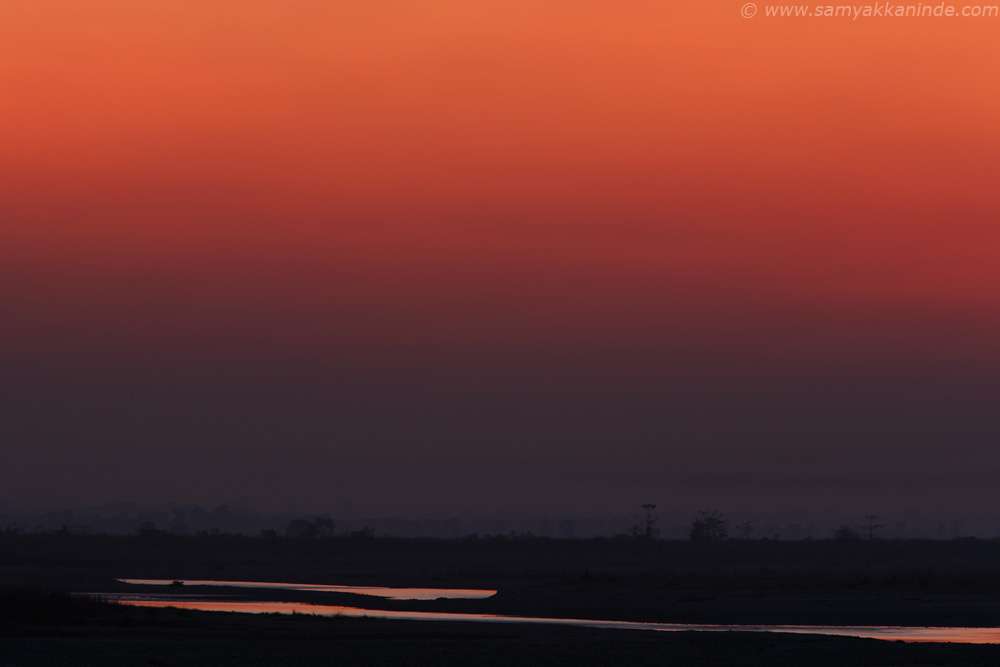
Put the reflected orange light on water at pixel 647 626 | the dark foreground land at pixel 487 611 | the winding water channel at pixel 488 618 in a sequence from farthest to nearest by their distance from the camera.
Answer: the winding water channel at pixel 488 618 < the reflected orange light on water at pixel 647 626 < the dark foreground land at pixel 487 611

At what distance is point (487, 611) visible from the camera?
6350 centimetres

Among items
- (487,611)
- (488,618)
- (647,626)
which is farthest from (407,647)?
(487,611)

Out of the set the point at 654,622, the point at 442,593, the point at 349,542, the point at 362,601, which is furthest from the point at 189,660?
the point at 349,542

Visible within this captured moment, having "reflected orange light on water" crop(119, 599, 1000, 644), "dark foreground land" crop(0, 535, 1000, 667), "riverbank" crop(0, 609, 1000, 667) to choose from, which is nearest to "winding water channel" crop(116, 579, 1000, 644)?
"reflected orange light on water" crop(119, 599, 1000, 644)

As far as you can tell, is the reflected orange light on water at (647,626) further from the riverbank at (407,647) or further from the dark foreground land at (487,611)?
the riverbank at (407,647)

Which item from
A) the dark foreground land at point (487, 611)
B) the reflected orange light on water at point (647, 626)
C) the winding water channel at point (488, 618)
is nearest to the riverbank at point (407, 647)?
the dark foreground land at point (487, 611)

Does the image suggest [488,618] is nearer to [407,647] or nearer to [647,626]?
[647,626]

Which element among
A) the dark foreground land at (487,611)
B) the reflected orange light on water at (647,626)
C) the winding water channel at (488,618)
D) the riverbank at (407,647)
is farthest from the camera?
the winding water channel at (488,618)

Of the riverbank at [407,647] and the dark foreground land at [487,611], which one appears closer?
the riverbank at [407,647]

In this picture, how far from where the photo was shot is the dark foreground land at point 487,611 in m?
37.2

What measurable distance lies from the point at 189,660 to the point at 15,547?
114005 millimetres

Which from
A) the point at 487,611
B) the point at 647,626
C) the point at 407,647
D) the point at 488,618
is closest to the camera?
the point at 407,647

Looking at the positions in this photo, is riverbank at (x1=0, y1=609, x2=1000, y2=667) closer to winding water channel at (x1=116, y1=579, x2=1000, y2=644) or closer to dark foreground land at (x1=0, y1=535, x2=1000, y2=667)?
dark foreground land at (x1=0, y1=535, x2=1000, y2=667)

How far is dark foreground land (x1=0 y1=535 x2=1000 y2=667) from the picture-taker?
3722cm
